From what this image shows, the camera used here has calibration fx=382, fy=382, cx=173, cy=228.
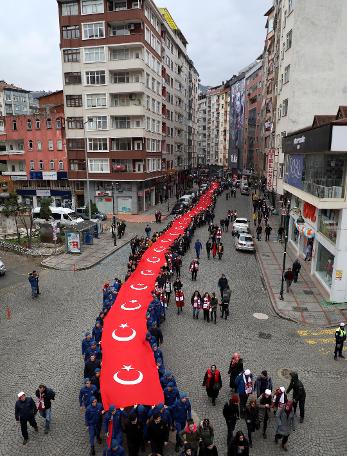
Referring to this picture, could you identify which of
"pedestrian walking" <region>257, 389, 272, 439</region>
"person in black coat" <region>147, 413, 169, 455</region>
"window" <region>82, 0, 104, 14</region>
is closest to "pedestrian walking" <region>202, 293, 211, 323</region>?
"pedestrian walking" <region>257, 389, 272, 439</region>

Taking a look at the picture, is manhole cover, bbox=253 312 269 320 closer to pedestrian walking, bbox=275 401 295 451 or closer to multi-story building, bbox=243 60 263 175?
pedestrian walking, bbox=275 401 295 451

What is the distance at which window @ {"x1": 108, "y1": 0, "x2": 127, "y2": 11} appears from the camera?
47469 mm

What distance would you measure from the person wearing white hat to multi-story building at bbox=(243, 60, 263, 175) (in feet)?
261

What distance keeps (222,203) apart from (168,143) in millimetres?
14640

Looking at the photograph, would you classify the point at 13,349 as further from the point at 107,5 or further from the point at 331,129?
the point at 107,5

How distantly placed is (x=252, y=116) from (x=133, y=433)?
331ft

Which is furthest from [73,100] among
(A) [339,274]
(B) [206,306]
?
(A) [339,274]

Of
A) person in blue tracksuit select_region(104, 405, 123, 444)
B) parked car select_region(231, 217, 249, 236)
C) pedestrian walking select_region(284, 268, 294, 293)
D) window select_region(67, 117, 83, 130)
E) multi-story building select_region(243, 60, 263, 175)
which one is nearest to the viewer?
person in blue tracksuit select_region(104, 405, 123, 444)

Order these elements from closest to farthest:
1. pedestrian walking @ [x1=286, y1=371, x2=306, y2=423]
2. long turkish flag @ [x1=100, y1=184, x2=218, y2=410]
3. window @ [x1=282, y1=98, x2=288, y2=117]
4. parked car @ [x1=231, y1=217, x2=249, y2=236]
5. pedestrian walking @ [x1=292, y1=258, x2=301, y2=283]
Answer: pedestrian walking @ [x1=286, y1=371, x2=306, y2=423] → long turkish flag @ [x1=100, y1=184, x2=218, y2=410] → pedestrian walking @ [x1=292, y1=258, x2=301, y2=283] → window @ [x1=282, y1=98, x2=288, y2=117] → parked car @ [x1=231, y1=217, x2=249, y2=236]

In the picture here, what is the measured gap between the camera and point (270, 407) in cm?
1139

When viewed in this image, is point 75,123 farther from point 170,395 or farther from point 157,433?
point 157,433

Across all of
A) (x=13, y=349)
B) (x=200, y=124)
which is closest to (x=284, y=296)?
(x=13, y=349)

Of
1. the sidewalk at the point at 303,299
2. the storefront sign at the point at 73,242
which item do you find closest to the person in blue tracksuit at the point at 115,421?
the sidewalk at the point at 303,299

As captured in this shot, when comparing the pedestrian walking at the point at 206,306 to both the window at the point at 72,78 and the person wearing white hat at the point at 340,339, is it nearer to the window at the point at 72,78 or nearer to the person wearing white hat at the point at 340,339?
the person wearing white hat at the point at 340,339
